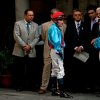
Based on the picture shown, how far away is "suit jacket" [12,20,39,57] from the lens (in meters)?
12.9

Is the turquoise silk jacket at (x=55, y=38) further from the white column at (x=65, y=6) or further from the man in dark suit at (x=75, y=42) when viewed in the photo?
the white column at (x=65, y=6)

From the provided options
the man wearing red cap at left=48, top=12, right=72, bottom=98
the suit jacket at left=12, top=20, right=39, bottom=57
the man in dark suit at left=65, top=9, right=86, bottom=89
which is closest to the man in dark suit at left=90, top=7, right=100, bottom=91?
the man in dark suit at left=65, top=9, right=86, bottom=89

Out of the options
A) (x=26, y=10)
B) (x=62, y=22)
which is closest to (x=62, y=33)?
(x=62, y=22)

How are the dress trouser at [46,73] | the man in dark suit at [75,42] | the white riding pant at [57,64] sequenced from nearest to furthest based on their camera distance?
the white riding pant at [57,64] < the man in dark suit at [75,42] < the dress trouser at [46,73]

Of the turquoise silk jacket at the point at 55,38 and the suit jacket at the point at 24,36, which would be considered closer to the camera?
the turquoise silk jacket at the point at 55,38

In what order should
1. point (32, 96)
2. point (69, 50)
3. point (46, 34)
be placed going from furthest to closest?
point (69, 50)
point (46, 34)
point (32, 96)

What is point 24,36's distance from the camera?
12.9 m

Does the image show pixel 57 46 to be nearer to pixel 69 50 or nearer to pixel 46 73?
pixel 69 50

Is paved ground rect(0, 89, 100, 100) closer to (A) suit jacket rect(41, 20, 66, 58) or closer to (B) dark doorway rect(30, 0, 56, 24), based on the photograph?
(A) suit jacket rect(41, 20, 66, 58)

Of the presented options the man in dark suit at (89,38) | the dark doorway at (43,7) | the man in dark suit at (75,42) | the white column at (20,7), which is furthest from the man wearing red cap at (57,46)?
the dark doorway at (43,7)

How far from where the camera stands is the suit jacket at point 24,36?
12852 mm

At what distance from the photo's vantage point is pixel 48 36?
483 inches

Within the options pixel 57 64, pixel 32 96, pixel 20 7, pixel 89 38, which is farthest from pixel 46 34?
pixel 20 7

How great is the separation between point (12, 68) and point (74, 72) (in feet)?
5.22
